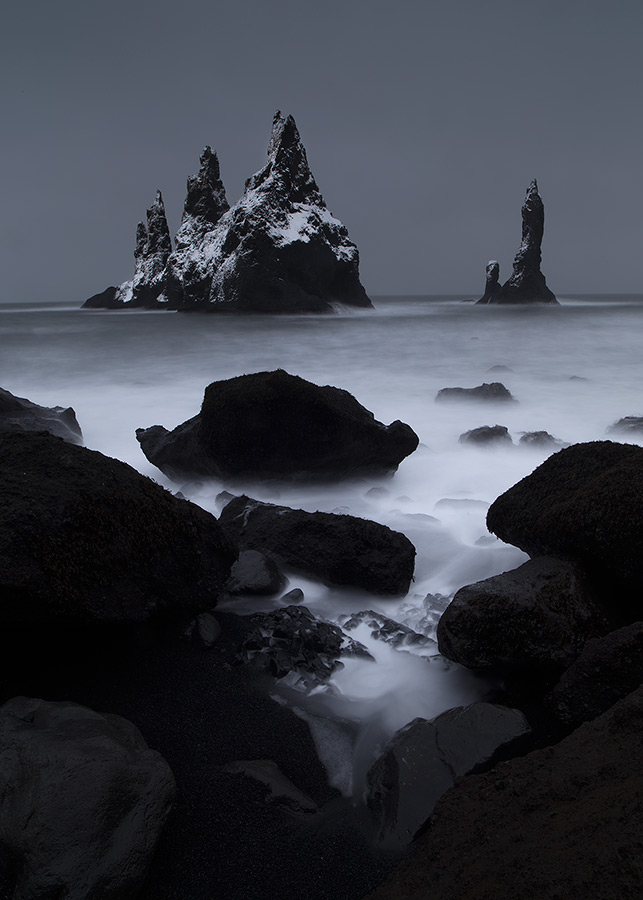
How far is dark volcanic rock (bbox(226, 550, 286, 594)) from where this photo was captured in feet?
11.7

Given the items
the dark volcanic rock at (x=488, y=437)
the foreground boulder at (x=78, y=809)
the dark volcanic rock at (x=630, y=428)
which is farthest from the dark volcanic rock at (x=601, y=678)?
the dark volcanic rock at (x=630, y=428)

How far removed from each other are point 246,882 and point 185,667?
111 centimetres

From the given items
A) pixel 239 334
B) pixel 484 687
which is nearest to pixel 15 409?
pixel 484 687

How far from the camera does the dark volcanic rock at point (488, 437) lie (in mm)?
6855

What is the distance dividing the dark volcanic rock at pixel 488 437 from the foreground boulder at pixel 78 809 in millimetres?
5506

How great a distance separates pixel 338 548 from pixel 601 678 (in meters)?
1.79

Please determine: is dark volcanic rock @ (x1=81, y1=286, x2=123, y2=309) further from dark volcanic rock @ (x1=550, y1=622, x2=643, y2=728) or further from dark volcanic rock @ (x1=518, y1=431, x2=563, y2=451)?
dark volcanic rock @ (x1=550, y1=622, x2=643, y2=728)

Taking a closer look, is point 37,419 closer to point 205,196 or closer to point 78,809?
point 78,809

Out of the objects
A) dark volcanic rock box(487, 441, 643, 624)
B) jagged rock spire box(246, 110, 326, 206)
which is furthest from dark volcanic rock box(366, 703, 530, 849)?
jagged rock spire box(246, 110, 326, 206)

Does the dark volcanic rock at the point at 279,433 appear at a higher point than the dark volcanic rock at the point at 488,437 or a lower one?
higher

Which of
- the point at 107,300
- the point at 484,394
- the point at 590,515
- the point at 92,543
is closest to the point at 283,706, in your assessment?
the point at 92,543

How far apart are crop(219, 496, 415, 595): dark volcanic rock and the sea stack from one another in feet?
190

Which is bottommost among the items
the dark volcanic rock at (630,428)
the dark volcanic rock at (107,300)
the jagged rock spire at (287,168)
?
the dark volcanic rock at (630,428)

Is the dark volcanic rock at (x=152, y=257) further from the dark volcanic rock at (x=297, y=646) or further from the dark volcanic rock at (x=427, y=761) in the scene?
the dark volcanic rock at (x=427, y=761)
